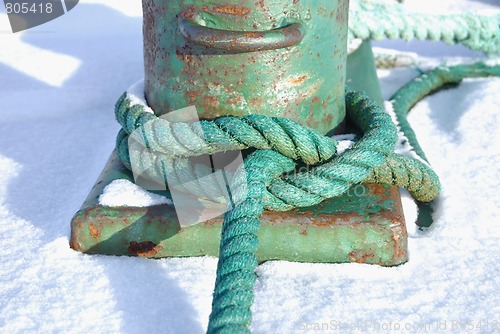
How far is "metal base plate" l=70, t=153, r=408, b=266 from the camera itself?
1.01 m

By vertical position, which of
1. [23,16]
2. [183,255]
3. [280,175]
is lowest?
[23,16]

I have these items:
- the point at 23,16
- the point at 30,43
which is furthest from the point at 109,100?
Result: the point at 23,16

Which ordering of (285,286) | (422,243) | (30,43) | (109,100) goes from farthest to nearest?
(30,43), (109,100), (422,243), (285,286)

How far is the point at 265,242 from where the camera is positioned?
3.32 ft

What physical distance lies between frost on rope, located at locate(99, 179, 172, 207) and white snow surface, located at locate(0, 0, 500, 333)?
10 cm

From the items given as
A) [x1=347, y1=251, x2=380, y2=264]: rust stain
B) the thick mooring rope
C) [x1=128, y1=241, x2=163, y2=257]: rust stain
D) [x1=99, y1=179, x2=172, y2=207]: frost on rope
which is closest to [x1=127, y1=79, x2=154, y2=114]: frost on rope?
the thick mooring rope

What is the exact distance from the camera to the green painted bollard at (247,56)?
3.26 feet

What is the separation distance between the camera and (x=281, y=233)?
101 centimetres

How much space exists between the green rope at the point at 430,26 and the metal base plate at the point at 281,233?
94 centimetres

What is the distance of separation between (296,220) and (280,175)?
8 centimetres

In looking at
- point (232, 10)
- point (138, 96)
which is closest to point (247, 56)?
point (232, 10)

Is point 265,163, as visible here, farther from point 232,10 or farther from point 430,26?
point 430,26

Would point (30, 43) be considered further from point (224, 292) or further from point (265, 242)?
point (224, 292)

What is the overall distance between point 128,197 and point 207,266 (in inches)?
7.4
